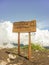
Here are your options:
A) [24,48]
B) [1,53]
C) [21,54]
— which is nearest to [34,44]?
[24,48]

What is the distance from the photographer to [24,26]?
18625 mm

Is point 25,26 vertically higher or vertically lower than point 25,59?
higher

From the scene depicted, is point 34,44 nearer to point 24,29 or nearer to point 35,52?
point 35,52

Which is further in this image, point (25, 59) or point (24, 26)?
point (24, 26)

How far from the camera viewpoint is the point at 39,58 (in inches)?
734

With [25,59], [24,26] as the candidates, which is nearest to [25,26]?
[24,26]

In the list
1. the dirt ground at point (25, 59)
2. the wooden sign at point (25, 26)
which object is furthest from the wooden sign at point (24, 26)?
the dirt ground at point (25, 59)

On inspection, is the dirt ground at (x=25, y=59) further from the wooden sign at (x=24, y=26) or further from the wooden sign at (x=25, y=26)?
the wooden sign at (x=24, y=26)

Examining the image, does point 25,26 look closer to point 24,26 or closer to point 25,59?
point 24,26

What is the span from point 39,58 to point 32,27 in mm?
2332

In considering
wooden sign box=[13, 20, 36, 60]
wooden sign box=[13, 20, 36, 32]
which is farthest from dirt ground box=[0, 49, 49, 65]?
wooden sign box=[13, 20, 36, 32]

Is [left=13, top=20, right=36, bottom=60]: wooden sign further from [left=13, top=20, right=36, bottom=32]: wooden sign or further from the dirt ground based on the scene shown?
the dirt ground

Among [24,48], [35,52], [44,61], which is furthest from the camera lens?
[24,48]

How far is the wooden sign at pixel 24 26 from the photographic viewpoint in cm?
1794
